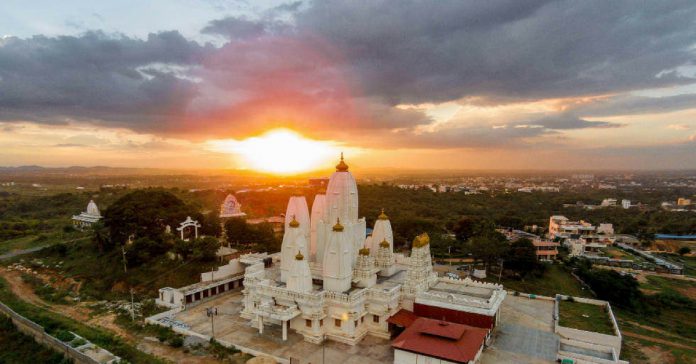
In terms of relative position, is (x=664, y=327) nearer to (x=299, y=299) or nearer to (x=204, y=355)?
(x=299, y=299)

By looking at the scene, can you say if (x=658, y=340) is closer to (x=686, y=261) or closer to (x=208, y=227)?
(x=686, y=261)

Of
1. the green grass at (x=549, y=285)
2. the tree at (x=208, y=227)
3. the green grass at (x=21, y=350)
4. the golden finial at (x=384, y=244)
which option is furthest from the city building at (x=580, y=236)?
the green grass at (x=21, y=350)

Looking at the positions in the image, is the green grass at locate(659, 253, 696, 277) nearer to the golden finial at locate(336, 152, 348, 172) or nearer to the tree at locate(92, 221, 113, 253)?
the golden finial at locate(336, 152, 348, 172)

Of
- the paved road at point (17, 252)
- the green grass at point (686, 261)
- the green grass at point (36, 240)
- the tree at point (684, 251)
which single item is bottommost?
the green grass at point (686, 261)

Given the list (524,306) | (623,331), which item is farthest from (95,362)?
(623,331)

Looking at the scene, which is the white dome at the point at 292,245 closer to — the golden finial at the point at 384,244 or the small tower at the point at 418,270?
the golden finial at the point at 384,244

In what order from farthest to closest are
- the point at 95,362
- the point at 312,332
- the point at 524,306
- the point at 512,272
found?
the point at 512,272, the point at 524,306, the point at 312,332, the point at 95,362

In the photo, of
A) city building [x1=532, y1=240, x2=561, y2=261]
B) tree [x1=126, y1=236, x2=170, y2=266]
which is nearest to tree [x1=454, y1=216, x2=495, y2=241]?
city building [x1=532, y1=240, x2=561, y2=261]
